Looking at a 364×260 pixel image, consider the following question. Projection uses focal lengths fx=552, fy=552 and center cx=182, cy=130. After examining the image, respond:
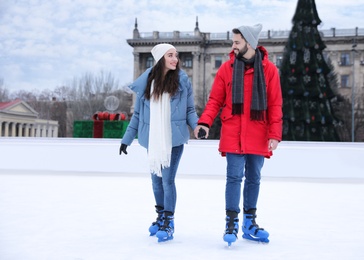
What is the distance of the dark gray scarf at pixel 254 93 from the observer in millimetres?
3451

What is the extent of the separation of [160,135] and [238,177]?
571 mm

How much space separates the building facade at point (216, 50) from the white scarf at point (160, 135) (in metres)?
44.3

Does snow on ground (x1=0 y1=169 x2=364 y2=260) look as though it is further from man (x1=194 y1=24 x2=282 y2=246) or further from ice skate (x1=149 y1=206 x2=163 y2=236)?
man (x1=194 y1=24 x2=282 y2=246)

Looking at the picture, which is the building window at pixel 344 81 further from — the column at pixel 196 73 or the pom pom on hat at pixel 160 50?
the pom pom on hat at pixel 160 50

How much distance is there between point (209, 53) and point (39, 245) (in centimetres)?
5181

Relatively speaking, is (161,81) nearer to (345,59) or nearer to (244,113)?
(244,113)

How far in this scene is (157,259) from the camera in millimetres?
2990

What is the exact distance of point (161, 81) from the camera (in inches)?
144

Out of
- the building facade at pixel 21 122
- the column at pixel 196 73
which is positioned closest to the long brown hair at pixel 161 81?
the column at pixel 196 73

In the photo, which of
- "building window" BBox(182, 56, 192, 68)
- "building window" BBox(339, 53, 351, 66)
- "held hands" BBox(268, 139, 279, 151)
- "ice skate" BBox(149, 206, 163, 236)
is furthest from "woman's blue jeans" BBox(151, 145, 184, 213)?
"building window" BBox(182, 56, 192, 68)

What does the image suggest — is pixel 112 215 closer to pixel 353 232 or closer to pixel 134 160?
pixel 353 232

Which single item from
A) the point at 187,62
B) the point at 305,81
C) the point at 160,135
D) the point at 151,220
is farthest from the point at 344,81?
the point at 160,135

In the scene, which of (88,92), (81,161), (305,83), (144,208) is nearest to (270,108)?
(144,208)

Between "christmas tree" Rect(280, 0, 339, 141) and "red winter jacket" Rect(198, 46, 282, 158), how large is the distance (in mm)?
17144
